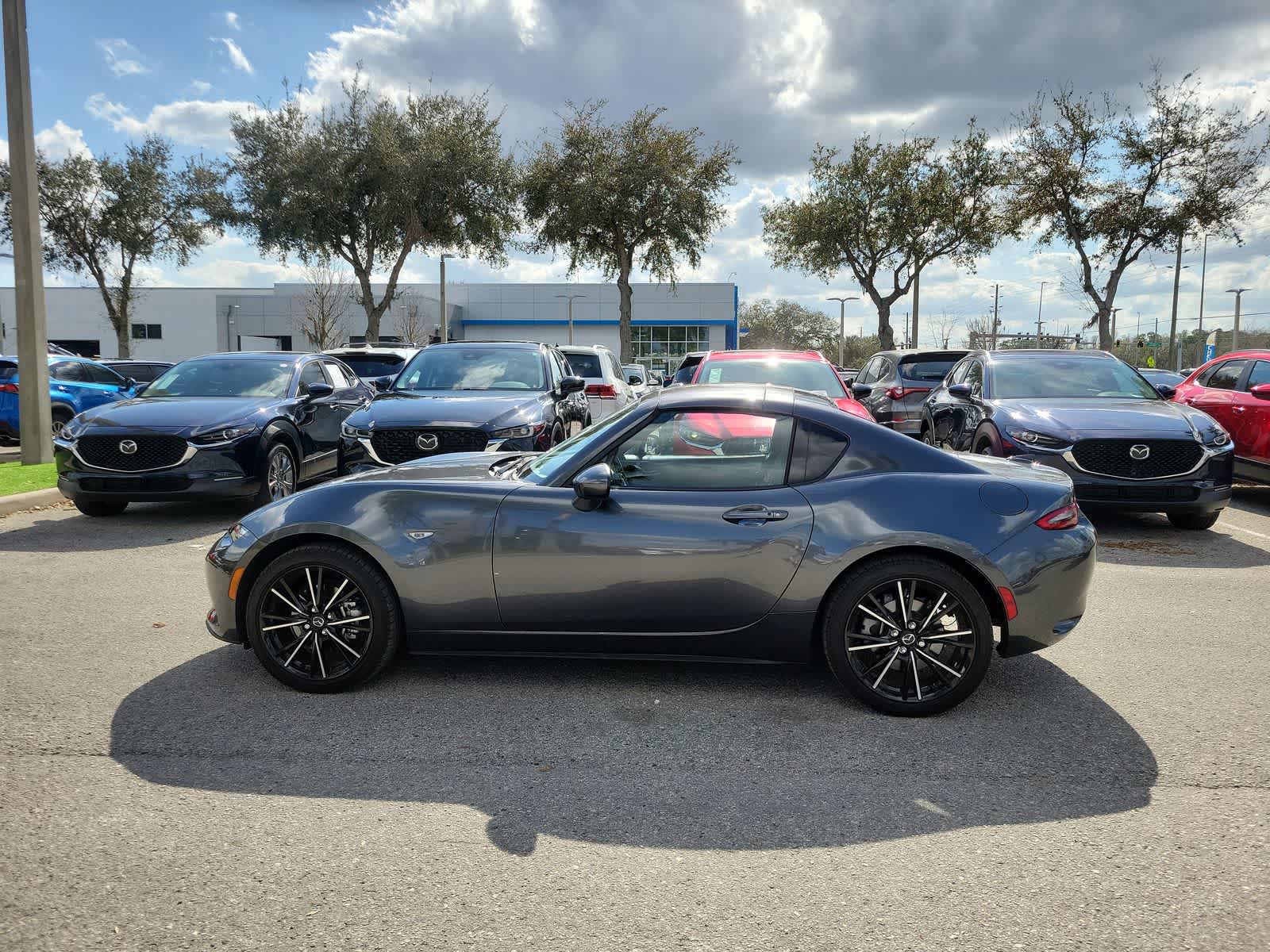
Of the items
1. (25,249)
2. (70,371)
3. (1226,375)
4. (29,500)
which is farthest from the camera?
(70,371)

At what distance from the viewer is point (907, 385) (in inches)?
590

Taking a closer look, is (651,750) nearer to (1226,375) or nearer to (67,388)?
(1226,375)

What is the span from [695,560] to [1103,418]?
5924 mm

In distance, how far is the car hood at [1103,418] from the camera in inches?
331

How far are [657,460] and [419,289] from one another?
65219mm

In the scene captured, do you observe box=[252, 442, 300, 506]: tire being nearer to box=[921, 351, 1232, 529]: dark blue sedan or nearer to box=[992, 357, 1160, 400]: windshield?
box=[921, 351, 1232, 529]: dark blue sedan

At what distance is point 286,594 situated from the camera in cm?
445

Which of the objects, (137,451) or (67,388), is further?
(67,388)

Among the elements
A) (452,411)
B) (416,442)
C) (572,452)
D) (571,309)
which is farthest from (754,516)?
(571,309)

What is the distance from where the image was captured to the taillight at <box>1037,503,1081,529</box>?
4281 millimetres

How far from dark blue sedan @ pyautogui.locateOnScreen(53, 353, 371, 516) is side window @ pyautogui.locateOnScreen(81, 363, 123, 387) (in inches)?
332

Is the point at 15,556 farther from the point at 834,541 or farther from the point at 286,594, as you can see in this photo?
the point at 834,541

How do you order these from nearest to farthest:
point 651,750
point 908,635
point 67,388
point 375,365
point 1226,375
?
point 651,750 < point 908,635 < point 1226,375 < point 67,388 < point 375,365

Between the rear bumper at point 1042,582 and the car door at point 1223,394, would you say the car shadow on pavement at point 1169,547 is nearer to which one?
the car door at point 1223,394
